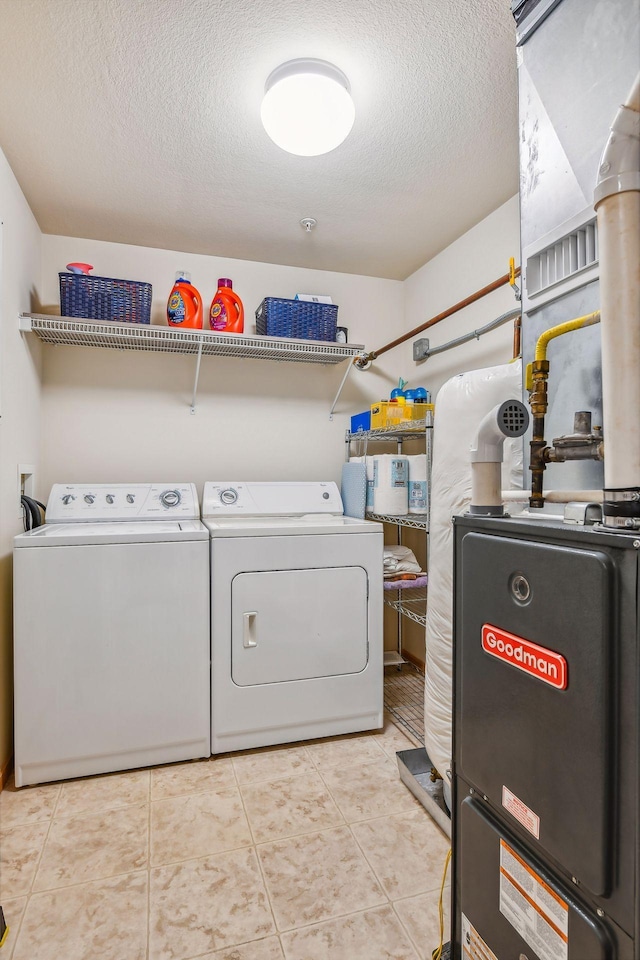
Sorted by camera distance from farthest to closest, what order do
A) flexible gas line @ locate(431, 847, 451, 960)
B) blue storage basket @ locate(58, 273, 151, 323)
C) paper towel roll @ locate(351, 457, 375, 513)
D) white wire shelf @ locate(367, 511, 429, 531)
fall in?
1. paper towel roll @ locate(351, 457, 375, 513)
2. blue storage basket @ locate(58, 273, 151, 323)
3. white wire shelf @ locate(367, 511, 429, 531)
4. flexible gas line @ locate(431, 847, 451, 960)

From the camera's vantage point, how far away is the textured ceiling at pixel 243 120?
1471 mm

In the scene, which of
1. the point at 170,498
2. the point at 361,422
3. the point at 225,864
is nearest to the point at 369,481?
the point at 361,422

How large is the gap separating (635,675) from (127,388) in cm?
275

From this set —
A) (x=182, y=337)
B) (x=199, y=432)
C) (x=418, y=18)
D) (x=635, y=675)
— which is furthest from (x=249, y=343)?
(x=635, y=675)

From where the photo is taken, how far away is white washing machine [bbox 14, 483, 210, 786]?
1978mm

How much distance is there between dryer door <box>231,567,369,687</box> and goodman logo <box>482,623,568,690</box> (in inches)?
57.9

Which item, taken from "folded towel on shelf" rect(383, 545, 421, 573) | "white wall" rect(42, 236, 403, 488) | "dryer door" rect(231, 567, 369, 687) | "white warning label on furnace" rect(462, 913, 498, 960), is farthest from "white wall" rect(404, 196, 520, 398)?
"white warning label on furnace" rect(462, 913, 498, 960)

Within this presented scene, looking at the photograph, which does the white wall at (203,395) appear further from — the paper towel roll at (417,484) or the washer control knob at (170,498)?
the paper towel roll at (417,484)

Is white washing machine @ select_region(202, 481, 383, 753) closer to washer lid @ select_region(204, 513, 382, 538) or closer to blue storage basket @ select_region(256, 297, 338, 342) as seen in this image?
washer lid @ select_region(204, 513, 382, 538)

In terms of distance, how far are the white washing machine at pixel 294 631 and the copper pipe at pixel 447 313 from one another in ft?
3.82

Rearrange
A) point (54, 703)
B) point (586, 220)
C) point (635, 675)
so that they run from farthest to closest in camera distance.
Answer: point (54, 703)
point (586, 220)
point (635, 675)

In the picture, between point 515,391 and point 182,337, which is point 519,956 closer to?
point 515,391

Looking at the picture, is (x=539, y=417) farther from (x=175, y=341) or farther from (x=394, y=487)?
(x=175, y=341)

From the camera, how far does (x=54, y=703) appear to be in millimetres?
1999
